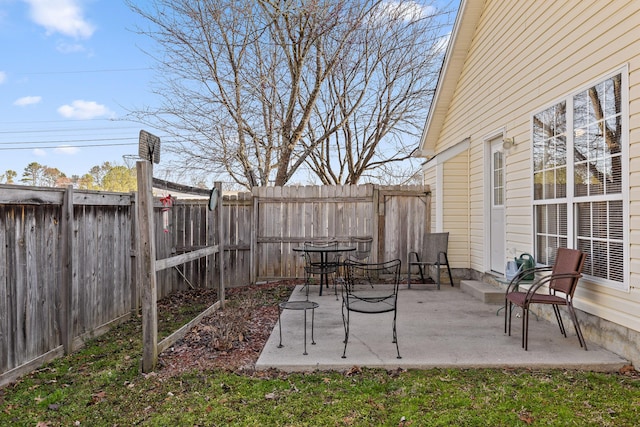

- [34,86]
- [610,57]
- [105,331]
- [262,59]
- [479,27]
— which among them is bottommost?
[105,331]

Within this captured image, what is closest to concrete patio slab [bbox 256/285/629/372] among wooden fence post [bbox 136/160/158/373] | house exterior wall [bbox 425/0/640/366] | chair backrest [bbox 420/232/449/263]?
house exterior wall [bbox 425/0/640/366]

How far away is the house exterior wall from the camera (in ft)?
10.6

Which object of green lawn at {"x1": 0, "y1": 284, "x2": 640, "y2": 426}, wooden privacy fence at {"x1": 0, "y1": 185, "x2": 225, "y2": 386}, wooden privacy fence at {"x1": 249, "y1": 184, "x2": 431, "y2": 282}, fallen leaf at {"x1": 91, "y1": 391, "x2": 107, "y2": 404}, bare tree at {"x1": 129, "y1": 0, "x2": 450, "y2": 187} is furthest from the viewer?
bare tree at {"x1": 129, "y1": 0, "x2": 450, "y2": 187}

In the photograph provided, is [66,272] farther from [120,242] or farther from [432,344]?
[432,344]

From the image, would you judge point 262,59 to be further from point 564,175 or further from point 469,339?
point 469,339

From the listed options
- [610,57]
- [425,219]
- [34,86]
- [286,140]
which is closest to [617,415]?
[610,57]

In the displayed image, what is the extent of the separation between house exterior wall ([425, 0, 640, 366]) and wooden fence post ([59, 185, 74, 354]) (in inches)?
196

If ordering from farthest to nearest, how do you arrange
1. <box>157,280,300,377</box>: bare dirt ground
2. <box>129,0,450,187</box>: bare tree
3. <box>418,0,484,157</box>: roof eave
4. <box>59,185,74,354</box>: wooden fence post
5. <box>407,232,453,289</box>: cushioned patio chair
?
<box>129,0,450,187</box>: bare tree, <box>407,232,453,289</box>: cushioned patio chair, <box>418,0,484,157</box>: roof eave, <box>59,185,74,354</box>: wooden fence post, <box>157,280,300,377</box>: bare dirt ground

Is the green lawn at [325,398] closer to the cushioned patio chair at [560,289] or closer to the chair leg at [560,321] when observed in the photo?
the cushioned patio chair at [560,289]

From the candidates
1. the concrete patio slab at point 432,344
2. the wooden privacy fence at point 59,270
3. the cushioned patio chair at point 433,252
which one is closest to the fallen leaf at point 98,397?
the wooden privacy fence at point 59,270

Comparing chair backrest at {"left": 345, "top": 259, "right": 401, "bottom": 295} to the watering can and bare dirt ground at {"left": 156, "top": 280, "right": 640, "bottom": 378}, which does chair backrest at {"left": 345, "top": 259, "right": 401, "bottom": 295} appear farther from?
the watering can

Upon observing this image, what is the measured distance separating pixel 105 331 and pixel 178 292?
7.64 feet

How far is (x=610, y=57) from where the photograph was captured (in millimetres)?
3488

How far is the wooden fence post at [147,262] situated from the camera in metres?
3.34
